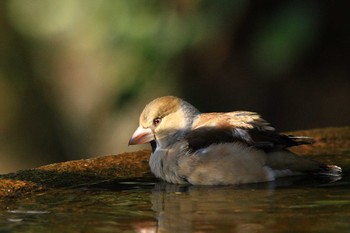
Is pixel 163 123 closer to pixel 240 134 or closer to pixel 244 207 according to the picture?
pixel 240 134

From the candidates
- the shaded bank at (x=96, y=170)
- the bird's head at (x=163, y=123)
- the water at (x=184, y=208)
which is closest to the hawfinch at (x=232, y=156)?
the water at (x=184, y=208)

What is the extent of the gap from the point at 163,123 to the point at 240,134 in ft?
2.91

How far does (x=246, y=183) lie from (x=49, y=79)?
673 cm

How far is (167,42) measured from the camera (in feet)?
23.8

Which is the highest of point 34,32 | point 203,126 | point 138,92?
point 34,32

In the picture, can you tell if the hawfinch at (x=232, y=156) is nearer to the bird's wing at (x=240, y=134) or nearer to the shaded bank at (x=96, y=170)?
the bird's wing at (x=240, y=134)

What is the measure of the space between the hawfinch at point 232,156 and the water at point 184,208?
0.39ft

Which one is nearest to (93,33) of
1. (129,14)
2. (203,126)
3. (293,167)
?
(129,14)

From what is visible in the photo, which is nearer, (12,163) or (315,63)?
(315,63)

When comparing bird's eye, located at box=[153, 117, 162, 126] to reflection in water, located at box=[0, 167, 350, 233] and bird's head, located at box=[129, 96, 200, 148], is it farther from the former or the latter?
reflection in water, located at box=[0, 167, 350, 233]

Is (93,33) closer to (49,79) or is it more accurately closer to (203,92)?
(203,92)

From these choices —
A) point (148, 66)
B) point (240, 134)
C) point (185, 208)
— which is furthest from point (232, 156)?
point (148, 66)

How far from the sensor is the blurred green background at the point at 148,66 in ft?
23.1

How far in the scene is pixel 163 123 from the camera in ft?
20.5
